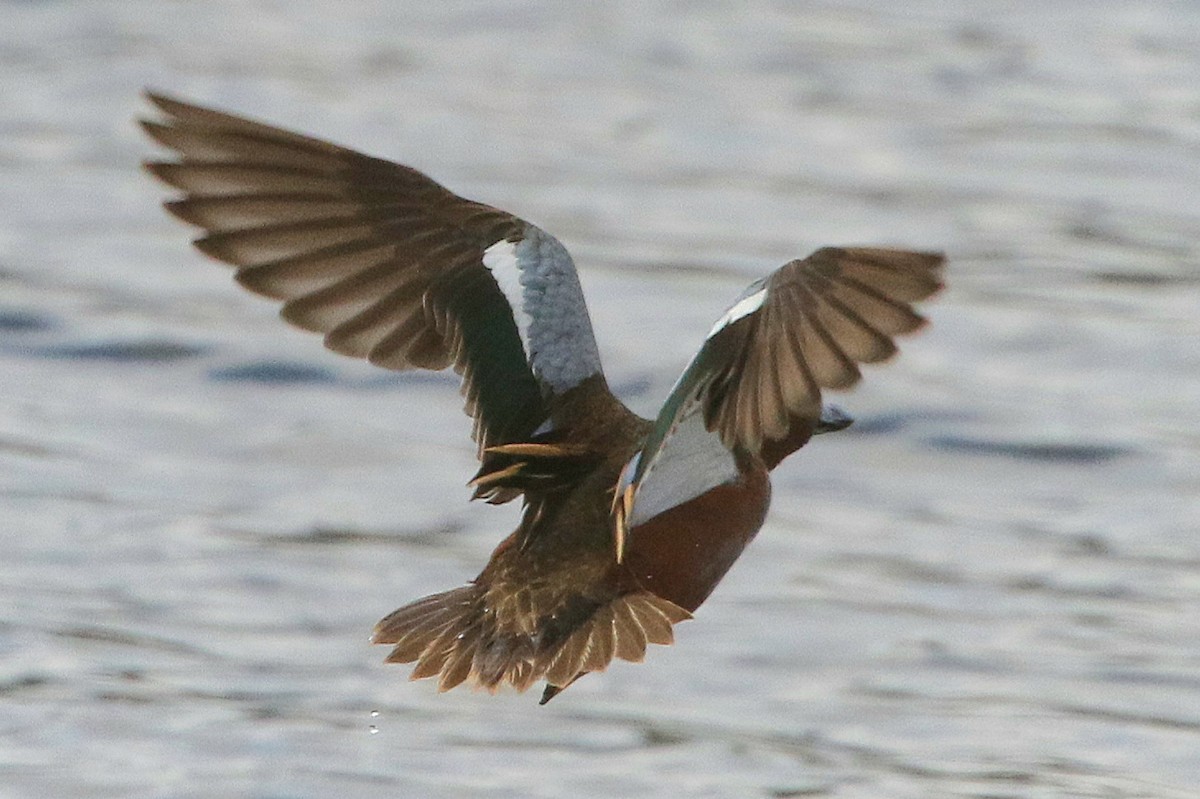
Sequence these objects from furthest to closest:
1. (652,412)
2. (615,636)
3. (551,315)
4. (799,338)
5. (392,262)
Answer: (652,412), (392,262), (551,315), (615,636), (799,338)

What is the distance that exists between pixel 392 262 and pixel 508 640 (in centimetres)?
104

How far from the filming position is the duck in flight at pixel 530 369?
478 cm

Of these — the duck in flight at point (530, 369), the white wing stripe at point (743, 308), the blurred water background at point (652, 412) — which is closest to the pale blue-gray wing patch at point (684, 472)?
the duck in flight at point (530, 369)

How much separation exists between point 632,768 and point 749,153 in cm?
674

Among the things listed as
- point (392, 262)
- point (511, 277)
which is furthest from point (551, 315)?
point (392, 262)

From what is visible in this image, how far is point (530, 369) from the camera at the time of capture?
5.70 meters

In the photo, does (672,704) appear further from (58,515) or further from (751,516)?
(58,515)

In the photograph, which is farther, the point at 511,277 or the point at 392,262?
the point at 392,262

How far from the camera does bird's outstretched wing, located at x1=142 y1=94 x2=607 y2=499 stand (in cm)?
564

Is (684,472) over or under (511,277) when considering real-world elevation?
under

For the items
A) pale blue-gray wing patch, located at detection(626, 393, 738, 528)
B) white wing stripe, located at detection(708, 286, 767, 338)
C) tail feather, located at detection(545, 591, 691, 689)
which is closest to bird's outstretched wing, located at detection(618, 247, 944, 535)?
white wing stripe, located at detection(708, 286, 767, 338)

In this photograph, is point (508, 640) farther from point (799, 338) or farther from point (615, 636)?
point (799, 338)

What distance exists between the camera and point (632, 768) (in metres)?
6.47

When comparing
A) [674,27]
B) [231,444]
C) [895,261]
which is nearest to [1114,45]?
[674,27]
